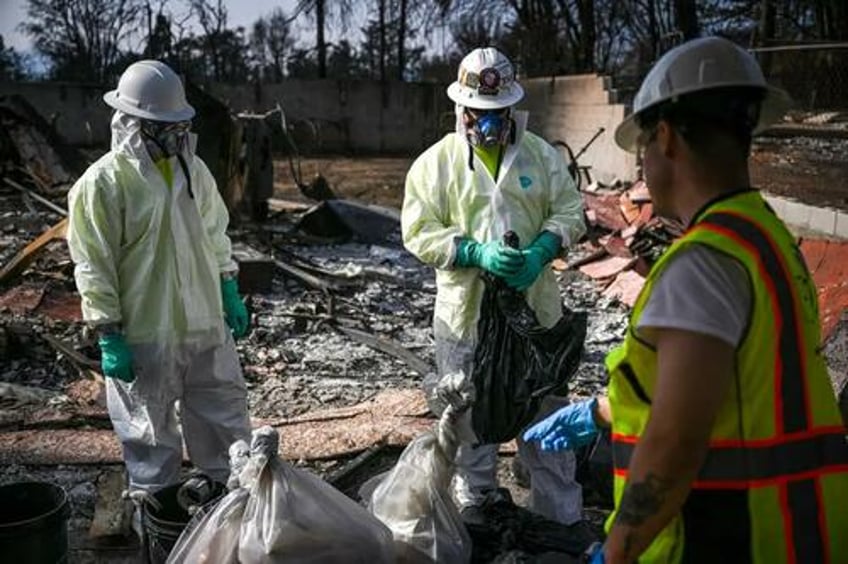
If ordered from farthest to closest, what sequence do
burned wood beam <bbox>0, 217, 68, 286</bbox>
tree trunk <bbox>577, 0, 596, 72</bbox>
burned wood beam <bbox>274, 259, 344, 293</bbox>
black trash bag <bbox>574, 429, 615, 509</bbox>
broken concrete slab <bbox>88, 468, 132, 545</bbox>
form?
tree trunk <bbox>577, 0, 596, 72</bbox>, burned wood beam <bbox>274, 259, 344, 293</bbox>, burned wood beam <bbox>0, 217, 68, 286</bbox>, black trash bag <bbox>574, 429, 615, 509</bbox>, broken concrete slab <bbox>88, 468, 132, 545</bbox>

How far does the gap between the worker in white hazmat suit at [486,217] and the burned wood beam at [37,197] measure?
859cm

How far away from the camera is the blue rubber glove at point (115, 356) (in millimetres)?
3210

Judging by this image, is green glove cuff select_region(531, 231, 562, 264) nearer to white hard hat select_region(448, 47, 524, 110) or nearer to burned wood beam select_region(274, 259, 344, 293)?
white hard hat select_region(448, 47, 524, 110)

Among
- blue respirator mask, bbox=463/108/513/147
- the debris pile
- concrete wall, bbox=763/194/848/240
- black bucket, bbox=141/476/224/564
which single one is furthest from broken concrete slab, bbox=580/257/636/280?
black bucket, bbox=141/476/224/564

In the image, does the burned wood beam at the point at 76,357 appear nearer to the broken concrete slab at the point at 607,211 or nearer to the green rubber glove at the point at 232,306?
the green rubber glove at the point at 232,306

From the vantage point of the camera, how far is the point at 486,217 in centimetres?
344

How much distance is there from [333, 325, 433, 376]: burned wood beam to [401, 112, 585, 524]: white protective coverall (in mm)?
2254

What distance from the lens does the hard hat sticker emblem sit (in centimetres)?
346

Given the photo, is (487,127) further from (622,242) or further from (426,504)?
(622,242)

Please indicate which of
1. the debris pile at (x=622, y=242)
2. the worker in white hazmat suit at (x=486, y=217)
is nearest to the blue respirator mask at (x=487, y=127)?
the worker in white hazmat suit at (x=486, y=217)

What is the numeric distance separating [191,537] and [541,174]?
200 centimetres

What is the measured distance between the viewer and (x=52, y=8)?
102 feet

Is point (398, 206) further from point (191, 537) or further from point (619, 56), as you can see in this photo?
point (619, 56)

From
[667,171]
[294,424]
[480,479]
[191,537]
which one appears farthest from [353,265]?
[667,171]
